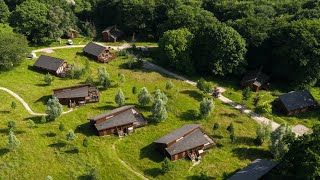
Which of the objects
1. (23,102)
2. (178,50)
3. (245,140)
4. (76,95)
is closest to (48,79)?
(23,102)

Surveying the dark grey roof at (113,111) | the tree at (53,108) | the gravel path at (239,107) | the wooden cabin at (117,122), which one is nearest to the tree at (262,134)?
the gravel path at (239,107)

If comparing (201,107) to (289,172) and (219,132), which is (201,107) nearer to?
(219,132)

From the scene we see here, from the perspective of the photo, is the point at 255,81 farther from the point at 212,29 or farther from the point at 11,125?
the point at 11,125

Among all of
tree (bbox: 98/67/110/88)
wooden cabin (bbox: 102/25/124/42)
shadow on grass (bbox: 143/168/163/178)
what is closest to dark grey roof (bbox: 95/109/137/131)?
shadow on grass (bbox: 143/168/163/178)

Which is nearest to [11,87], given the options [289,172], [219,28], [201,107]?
[201,107]

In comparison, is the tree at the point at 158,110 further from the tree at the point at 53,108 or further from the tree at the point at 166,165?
the tree at the point at 53,108

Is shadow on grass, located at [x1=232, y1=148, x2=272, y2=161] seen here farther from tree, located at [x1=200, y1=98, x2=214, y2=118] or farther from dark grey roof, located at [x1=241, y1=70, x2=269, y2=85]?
dark grey roof, located at [x1=241, y1=70, x2=269, y2=85]
